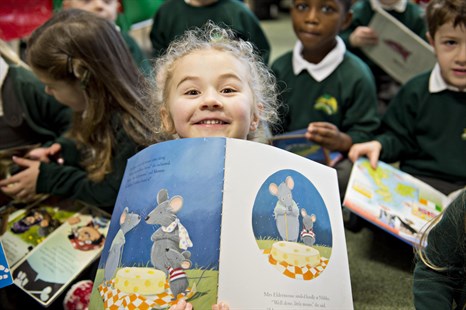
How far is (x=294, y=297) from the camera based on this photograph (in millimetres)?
650

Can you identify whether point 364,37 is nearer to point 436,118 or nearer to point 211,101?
point 436,118

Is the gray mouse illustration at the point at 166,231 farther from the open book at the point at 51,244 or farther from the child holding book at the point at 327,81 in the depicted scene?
the child holding book at the point at 327,81

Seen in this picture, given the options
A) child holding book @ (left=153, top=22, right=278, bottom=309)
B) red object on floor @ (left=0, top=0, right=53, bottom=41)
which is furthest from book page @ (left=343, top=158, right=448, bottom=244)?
red object on floor @ (left=0, top=0, right=53, bottom=41)

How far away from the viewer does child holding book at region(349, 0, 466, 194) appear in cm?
120

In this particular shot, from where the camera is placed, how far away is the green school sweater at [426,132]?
1287 millimetres

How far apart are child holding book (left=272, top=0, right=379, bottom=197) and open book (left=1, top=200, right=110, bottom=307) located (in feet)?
2.16

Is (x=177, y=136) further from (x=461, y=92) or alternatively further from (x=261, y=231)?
(x=461, y=92)

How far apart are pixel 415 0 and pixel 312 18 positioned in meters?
0.79

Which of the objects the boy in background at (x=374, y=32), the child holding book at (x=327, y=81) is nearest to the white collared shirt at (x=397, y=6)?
the boy in background at (x=374, y=32)

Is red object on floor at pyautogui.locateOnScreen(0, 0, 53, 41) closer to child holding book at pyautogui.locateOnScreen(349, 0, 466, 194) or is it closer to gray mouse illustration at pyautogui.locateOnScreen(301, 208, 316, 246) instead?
child holding book at pyautogui.locateOnScreen(349, 0, 466, 194)

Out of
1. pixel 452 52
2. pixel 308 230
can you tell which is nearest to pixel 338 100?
pixel 452 52

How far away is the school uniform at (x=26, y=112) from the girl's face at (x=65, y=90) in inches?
6.8

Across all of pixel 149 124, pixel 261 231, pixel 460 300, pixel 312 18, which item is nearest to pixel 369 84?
pixel 312 18

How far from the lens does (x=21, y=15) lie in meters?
1.75
